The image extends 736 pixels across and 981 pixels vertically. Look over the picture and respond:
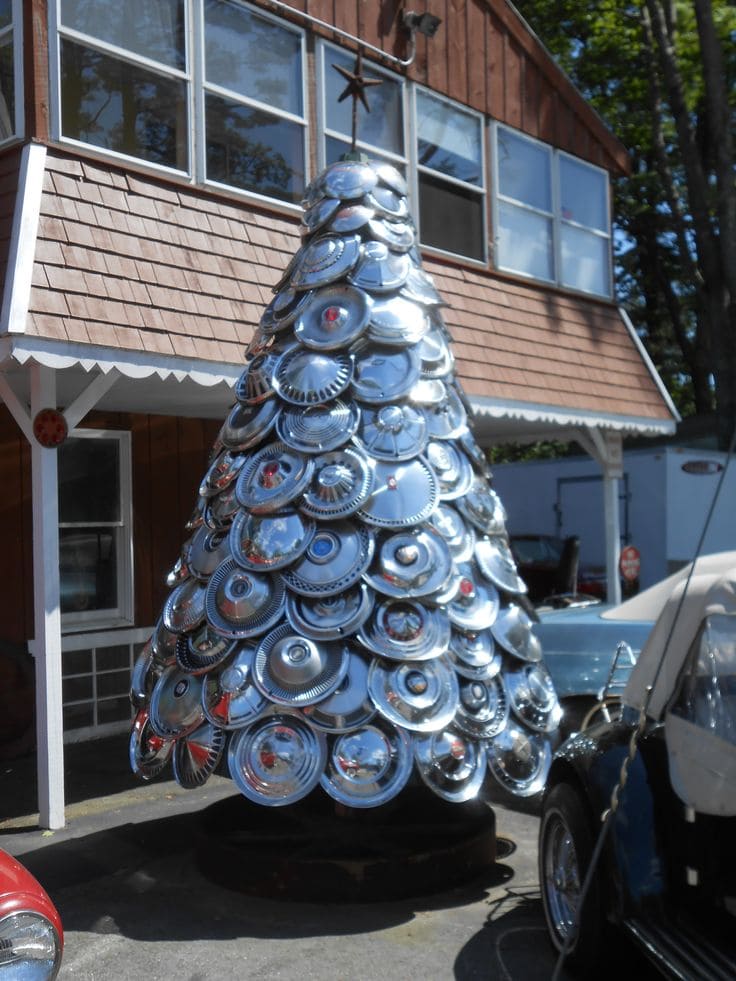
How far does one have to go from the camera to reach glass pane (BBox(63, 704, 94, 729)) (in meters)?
9.11

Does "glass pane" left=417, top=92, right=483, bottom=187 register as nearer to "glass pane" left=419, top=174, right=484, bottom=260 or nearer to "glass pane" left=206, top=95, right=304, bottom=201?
"glass pane" left=419, top=174, right=484, bottom=260

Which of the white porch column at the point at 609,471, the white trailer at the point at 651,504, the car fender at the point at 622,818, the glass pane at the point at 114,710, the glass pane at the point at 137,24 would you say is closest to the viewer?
the car fender at the point at 622,818

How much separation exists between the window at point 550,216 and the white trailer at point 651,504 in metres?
4.12

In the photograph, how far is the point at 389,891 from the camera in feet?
A: 17.3

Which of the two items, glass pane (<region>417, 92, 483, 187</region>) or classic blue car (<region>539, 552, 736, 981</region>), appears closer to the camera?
classic blue car (<region>539, 552, 736, 981</region>)

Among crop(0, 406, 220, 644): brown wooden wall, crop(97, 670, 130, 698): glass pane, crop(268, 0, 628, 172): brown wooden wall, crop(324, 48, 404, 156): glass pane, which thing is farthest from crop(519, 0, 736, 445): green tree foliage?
crop(97, 670, 130, 698): glass pane

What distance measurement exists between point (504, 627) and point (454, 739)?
73cm

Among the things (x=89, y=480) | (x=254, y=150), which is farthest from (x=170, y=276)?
(x=89, y=480)

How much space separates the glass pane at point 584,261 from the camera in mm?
12656

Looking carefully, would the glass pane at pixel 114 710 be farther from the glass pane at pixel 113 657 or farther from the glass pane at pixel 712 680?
the glass pane at pixel 712 680

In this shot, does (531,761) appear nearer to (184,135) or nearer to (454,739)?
(454,739)

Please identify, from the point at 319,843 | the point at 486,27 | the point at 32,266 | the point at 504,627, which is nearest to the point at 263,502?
the point at 504,627

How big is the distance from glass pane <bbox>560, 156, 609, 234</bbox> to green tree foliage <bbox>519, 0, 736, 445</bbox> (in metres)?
1.18

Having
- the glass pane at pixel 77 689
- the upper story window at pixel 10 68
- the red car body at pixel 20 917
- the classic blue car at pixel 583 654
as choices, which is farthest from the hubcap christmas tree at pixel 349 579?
the glass pane at pixel 77 689
